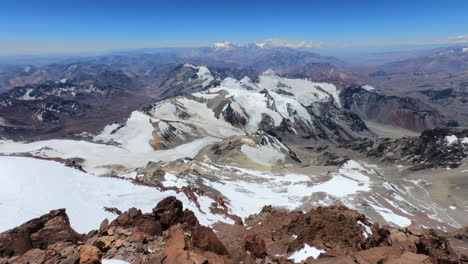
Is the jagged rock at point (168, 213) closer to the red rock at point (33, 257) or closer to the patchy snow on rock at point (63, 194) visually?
the patchy snow on rock at point (63, 194)

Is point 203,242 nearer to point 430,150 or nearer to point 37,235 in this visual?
point 37,235

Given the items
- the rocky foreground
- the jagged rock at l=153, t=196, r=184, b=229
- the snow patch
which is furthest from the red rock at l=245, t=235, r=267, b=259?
the snow patch

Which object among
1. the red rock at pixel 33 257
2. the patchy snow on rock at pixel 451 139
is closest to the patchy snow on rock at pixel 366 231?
the red rock at pixel 33 257

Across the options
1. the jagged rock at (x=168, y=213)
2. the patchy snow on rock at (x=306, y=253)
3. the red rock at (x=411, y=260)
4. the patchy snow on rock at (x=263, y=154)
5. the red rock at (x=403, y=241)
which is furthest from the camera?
the patchy snow on rock at (x=263, y=154)

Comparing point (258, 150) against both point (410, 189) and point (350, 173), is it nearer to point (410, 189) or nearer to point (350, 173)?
point (350, 173)

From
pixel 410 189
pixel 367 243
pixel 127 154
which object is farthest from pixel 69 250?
pixel 127 154

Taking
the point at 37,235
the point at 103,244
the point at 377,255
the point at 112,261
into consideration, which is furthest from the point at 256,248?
the point at 37,235

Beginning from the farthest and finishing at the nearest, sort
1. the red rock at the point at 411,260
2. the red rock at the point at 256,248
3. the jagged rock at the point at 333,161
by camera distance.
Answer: the jagged rock at the point at 333,161 < the red rock at the point at 256,248 < the red rock at the point at 411,260
